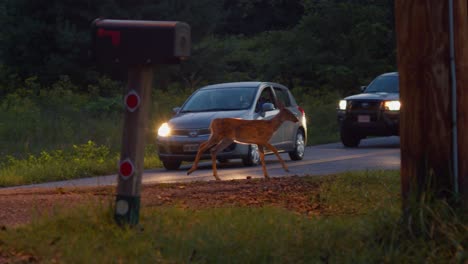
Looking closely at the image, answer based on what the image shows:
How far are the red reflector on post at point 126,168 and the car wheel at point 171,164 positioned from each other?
37.3 ft

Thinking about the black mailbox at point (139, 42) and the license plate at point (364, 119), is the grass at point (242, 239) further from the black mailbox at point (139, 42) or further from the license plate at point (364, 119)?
the license plate at point (364, 119)

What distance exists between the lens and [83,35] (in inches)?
1516

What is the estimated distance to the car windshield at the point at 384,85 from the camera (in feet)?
85.5

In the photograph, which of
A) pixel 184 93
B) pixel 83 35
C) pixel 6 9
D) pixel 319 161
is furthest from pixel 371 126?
pixel 6 9

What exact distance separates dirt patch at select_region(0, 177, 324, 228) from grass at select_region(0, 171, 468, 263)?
99cm

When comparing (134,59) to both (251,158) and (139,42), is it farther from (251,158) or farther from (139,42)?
(251,158)

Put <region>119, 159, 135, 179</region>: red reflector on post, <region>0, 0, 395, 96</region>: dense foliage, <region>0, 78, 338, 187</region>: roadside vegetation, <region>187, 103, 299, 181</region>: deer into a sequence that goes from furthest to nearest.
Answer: <region>0, 0, 395, 96</region>: dense foliage < <region>0, 78, 338, 187</region>: roadside vegetation < <region>187, 103, 299, 181</region>: deer < <region>119, 159, 135, 179</region>: red reflector on post

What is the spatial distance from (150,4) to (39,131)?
14916mm

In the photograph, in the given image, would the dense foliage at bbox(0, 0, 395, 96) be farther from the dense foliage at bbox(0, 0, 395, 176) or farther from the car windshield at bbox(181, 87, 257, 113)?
the car windshield at bbox(181, 87, 257, 113)

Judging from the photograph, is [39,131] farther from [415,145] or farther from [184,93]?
[415,145]

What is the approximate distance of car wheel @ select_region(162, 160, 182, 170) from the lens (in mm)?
19523

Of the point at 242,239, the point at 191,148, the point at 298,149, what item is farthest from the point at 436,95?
the point at 298,149

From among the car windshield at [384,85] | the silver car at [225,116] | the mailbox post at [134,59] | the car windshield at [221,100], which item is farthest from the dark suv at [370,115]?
the mailbox post at [134,59]

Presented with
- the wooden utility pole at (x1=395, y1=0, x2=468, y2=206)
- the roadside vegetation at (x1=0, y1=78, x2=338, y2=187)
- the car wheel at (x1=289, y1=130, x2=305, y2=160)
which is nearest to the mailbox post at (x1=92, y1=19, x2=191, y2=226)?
the wooden utility pole at (x1=395, y1=0, x2=468, y2=206)
